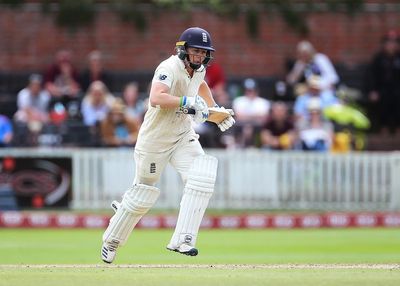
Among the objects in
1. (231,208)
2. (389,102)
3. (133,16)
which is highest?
(133,16)

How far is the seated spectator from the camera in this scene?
13.0 metres

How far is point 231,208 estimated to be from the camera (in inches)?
506

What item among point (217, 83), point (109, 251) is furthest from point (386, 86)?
point (109, 251)

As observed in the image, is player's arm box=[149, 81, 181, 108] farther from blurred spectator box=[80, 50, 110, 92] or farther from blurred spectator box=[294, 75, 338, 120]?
blurred spectator box=[80, 50, 110, 92]

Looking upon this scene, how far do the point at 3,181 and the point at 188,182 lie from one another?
5763 millimetres

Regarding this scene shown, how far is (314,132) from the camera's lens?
43.0 ft

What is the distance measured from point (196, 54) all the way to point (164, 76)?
26 cm

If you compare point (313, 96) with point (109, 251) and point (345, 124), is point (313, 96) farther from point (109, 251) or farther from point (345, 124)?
point (109, 251)

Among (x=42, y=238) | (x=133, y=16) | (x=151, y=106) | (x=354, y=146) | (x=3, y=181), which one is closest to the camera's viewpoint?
(x=151, y=106)

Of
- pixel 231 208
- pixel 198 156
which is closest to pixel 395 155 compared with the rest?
pixel 231 208

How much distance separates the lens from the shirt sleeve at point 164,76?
7.14m

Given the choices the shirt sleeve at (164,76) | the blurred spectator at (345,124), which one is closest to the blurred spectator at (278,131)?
the blurred spectator at (345,124)

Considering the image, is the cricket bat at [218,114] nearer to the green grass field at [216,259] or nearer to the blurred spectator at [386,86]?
the green grass field at [216,259]

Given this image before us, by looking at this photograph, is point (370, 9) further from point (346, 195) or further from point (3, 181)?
point (3, 181)
